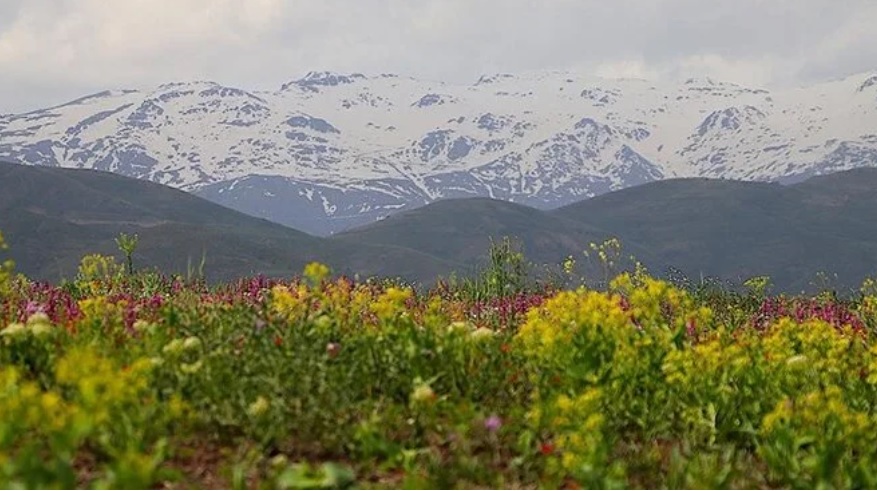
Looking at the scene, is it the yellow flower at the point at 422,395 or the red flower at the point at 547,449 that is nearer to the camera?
the red flower at the point at 547,449

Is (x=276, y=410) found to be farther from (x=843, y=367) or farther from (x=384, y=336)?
(x=843, y=367)

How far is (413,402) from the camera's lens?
20.0 feet

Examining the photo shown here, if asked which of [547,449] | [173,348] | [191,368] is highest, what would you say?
[173,348]

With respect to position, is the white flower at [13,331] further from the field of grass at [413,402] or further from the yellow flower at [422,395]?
the yellow flower at [422,395]

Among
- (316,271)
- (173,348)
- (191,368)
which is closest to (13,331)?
(173,348)

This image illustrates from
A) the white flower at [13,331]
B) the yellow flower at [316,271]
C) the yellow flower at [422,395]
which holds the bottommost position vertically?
the yellow flower at [422,395]

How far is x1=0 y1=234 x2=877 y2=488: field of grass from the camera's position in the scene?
205 inches

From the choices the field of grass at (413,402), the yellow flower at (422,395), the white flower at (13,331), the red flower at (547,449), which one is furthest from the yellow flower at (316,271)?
the red flower at (547,449)

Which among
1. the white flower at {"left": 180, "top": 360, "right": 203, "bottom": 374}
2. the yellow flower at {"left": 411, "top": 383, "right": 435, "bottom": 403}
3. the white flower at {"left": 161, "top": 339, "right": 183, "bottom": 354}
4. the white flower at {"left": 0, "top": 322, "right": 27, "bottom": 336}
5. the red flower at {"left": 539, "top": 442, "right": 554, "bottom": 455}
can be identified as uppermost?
the white flower at {"left": 0, "top": 322, "right": 27, "bottom": 336}

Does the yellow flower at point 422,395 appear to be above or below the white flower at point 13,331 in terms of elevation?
below

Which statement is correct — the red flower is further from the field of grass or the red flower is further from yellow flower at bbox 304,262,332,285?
yellow flower at bbox 304,262,332,285

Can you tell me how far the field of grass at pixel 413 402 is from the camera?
5.20 metres

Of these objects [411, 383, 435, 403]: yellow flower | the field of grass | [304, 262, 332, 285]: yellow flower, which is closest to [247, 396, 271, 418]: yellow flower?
the field of grass

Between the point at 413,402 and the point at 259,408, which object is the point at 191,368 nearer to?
the point at 259,408
